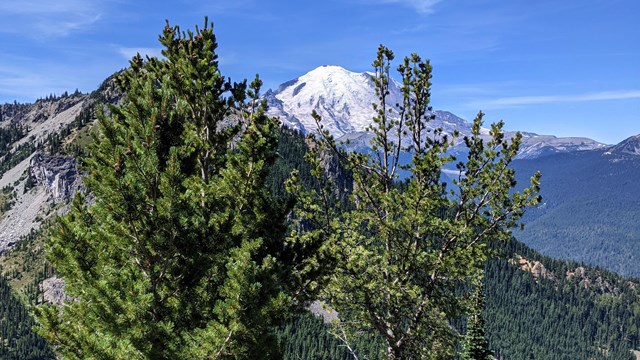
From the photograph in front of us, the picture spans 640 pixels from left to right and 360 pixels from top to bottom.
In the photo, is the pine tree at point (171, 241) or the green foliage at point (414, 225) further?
the green foliage at point (414, 225)

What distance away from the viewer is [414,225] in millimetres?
18969

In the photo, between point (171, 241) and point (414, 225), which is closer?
point (171, 241)

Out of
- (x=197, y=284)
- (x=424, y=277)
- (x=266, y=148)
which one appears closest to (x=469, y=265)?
(x=424, y=277)

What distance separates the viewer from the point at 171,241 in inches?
560

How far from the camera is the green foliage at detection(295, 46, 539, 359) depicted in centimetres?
1858

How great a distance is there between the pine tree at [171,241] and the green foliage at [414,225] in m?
3.41

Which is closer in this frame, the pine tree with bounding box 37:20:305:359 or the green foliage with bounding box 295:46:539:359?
the pine tree with bounding box 37:20:305:359

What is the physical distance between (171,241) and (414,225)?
30.6 feet

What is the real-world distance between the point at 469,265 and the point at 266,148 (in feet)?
28.9

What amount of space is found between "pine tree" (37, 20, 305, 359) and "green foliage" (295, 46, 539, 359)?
134 inches

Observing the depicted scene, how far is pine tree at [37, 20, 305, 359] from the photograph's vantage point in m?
13.1

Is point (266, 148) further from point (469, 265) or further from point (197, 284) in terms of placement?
point (469, 265)

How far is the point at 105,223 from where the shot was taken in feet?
46.6

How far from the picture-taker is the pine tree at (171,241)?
13109mm
